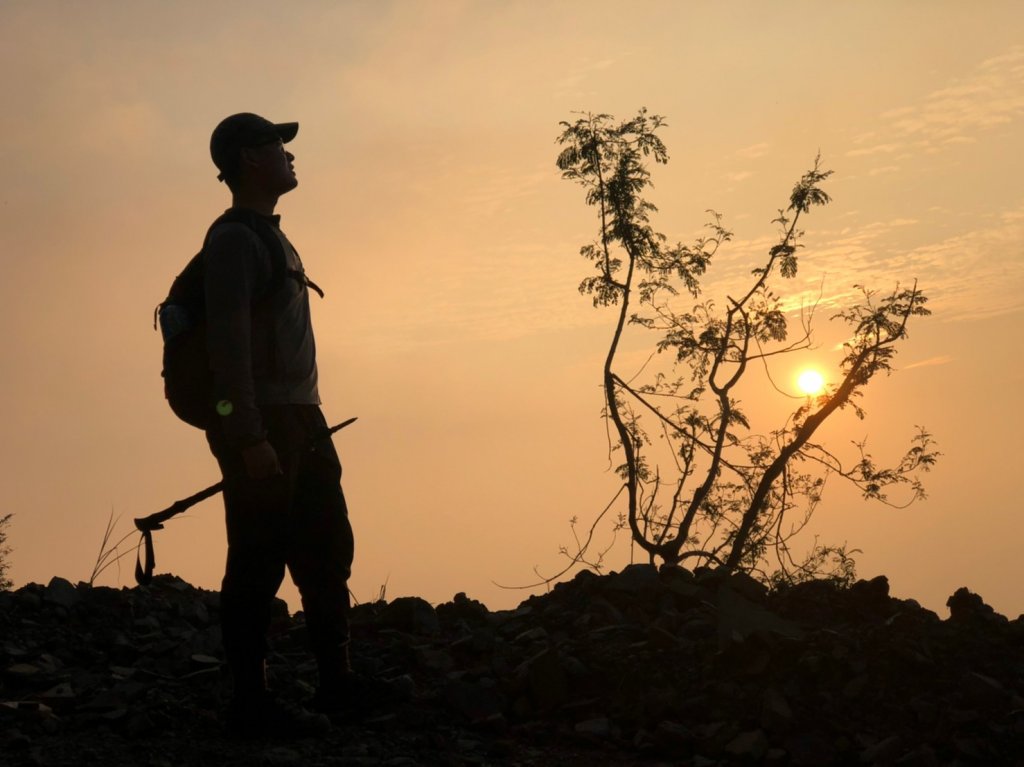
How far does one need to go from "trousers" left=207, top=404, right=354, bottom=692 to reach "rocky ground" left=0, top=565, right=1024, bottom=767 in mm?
497

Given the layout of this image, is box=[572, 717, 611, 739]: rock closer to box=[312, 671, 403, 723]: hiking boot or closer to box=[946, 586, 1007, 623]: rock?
box=[312, 671, 403, 723]: hiking boot

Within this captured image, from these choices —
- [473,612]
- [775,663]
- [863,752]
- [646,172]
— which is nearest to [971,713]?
[863,752]

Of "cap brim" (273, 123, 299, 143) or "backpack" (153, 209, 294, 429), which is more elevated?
"cap brim" (273, 123, 299, 143)

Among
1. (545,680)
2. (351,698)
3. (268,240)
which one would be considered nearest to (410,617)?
(545,680)

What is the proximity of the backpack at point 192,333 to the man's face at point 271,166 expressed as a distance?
24 cm

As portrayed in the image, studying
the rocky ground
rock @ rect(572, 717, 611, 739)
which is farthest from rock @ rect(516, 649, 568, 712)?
rock @ rect(572, 717, 611, 739)

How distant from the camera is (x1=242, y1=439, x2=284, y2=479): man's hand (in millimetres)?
5559

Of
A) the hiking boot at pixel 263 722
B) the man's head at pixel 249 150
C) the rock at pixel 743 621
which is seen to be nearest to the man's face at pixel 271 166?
the man's head at pixel 249 150

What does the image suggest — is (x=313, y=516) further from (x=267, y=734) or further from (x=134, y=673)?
(x=134, y=673)

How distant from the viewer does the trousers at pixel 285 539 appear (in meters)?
5.80

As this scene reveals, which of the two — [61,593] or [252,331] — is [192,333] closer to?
[252,331]

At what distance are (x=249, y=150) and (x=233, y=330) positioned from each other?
1016mm

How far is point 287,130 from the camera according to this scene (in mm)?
6152

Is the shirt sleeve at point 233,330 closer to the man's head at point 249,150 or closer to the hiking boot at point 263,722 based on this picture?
the man's head at point 249,150
